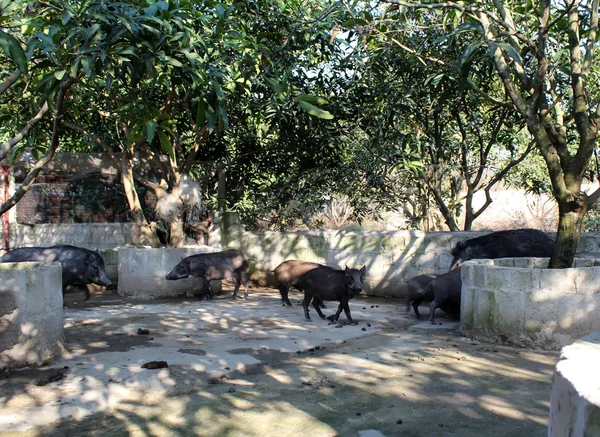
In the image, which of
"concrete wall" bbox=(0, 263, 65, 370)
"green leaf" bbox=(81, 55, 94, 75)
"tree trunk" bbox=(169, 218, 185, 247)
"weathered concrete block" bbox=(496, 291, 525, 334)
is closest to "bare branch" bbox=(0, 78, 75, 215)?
"concrete wall" bbox=(0, 263, 65, 370)

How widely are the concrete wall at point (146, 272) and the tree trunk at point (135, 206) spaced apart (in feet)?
2.69

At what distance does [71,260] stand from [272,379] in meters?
6.01

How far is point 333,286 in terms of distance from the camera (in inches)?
329

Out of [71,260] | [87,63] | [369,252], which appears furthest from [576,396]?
[71,260]

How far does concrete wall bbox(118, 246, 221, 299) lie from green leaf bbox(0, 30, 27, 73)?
7469 mm

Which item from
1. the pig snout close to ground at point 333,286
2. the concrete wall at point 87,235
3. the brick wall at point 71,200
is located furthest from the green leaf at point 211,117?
the brick wall at point 71,200

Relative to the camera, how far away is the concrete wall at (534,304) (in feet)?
20.0

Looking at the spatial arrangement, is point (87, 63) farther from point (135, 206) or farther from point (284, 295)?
point (135, 206)

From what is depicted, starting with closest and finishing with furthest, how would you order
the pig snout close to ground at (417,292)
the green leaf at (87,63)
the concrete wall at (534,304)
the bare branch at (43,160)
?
the green leaf at (87,63), the bare branch at (43,160), the concrete wall at (534,304), the pig snout close to ground at (417,292)

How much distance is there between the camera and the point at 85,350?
6.32m

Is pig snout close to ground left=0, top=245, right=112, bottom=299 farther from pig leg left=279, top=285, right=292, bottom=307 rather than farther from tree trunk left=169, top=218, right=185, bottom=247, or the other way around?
pig leg left=279, top=285, right=292, bottom=307

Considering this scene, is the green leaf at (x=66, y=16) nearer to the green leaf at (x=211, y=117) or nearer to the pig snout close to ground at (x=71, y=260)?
the green leaf at (x=211, y=117)

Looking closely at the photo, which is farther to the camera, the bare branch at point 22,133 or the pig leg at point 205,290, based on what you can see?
the pig leg at point 205,290

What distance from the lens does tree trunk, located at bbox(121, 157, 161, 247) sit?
1103 cm
